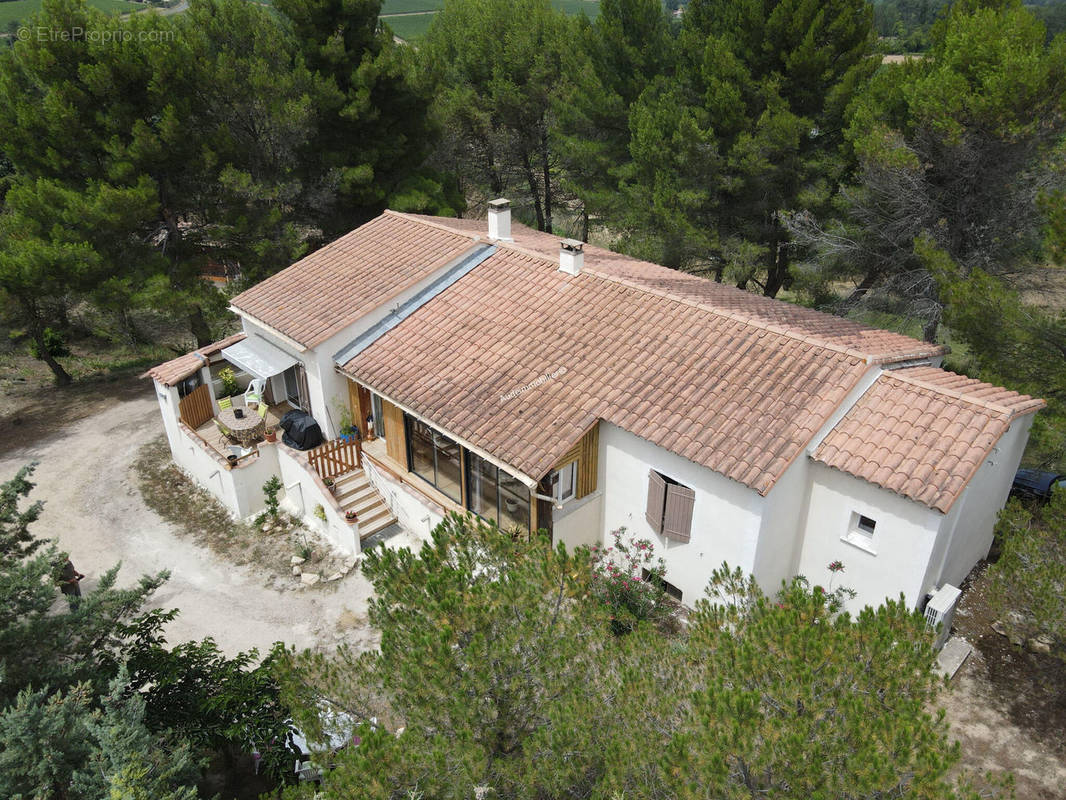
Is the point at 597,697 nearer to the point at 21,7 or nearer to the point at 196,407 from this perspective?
the point at 196,407

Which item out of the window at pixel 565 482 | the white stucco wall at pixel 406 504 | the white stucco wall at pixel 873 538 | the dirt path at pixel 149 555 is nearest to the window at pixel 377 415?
the white stucco wall at pixel 406 504

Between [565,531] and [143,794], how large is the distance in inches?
395

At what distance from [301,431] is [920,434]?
Result: 15.6 m

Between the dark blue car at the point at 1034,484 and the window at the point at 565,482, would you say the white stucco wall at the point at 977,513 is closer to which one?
the dark blue car at the point at 1034,484

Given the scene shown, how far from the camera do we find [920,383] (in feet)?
50.3

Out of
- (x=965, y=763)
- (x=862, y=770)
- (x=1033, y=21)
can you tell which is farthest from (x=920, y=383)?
(x=1033, y=21)

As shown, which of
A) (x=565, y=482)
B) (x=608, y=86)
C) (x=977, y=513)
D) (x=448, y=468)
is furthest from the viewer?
(x=608, y=86)

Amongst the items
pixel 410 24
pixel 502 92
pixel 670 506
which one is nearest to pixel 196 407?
pixel 670 506

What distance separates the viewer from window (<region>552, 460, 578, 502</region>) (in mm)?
16453

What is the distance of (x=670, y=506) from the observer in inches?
623

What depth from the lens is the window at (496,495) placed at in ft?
57.0

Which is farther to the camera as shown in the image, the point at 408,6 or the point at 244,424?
the point at 408,6

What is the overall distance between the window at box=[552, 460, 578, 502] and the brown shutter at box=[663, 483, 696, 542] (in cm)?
217

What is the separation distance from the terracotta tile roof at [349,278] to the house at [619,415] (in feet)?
0.32
